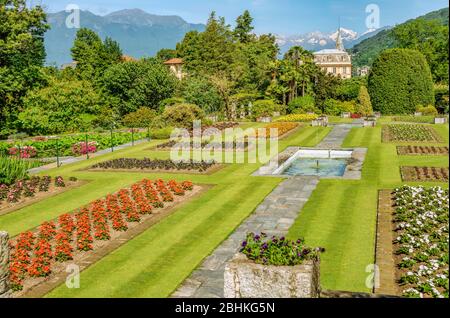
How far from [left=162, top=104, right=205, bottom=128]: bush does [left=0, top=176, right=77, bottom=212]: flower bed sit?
20.0 metres

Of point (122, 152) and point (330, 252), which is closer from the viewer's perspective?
point (330, 252)

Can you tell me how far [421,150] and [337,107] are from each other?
1185 inches

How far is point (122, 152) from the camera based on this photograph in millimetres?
31453

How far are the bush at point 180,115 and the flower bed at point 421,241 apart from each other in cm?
2678

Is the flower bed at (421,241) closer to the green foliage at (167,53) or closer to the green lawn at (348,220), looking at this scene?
the green lawn at (348,220)

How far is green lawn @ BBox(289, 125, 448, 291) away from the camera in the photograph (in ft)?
34.5

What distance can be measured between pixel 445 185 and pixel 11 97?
36.2 metres

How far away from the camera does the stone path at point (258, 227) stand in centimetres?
988

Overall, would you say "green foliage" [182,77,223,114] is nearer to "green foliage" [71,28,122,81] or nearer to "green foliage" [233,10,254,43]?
"green foliage" [71,28,122,81]

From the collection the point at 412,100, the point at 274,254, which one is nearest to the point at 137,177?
the point at 274,254

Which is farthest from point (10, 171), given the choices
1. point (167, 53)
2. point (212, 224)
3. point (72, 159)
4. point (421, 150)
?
point (167, 53)

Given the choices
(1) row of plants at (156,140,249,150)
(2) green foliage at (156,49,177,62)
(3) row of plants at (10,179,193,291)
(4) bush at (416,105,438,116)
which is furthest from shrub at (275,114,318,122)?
(2) green foliage at (156,49,177,62)

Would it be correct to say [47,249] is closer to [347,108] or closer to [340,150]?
[340,150]

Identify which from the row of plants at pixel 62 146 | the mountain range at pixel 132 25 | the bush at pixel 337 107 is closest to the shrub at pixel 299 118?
the bush at pixel 337 107
